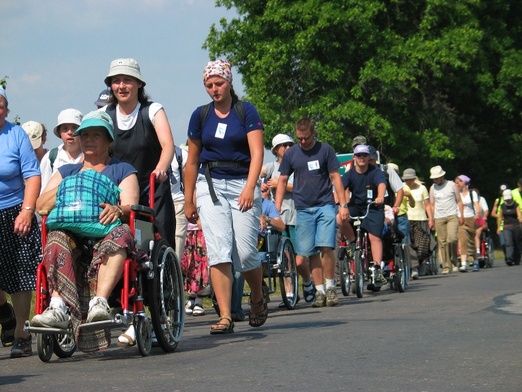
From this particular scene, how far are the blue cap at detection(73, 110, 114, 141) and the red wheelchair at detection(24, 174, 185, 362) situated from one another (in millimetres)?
432

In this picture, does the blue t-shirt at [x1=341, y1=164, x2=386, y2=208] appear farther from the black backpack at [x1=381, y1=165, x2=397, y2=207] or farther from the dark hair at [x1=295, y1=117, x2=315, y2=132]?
the dark hair at [x1=295, y1=117, x2=315, y2=132]

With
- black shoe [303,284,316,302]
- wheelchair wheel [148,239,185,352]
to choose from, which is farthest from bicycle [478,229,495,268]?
wheelchair wheel [148,239,185,352]

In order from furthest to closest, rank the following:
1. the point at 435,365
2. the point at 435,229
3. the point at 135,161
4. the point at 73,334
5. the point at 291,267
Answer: the point at 435,229, the point at 291,267, the point at 135,161, the point at 73,334, the point at 435,365

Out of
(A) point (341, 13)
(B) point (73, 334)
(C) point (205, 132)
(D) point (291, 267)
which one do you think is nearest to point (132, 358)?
(B) point (73, 334)

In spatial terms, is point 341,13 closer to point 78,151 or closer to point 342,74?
point 342,74

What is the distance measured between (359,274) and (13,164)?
7.23 m

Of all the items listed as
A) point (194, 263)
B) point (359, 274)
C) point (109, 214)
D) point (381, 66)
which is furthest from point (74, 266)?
point (381, 66)

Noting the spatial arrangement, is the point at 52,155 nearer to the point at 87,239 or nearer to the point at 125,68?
the point at 125,68

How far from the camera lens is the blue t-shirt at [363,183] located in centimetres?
1666

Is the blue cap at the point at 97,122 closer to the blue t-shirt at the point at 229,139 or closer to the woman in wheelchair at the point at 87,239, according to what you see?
the woman in wheelchair at the point at 87,239

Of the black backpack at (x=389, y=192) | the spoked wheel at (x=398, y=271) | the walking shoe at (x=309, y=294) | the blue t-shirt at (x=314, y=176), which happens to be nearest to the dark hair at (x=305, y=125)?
the blue t-shirt at (x=314, y=176)

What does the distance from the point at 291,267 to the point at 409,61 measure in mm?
24640

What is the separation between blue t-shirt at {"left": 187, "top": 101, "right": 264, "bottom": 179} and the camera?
10492 millimetres

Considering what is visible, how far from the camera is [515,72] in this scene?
39469 mm
